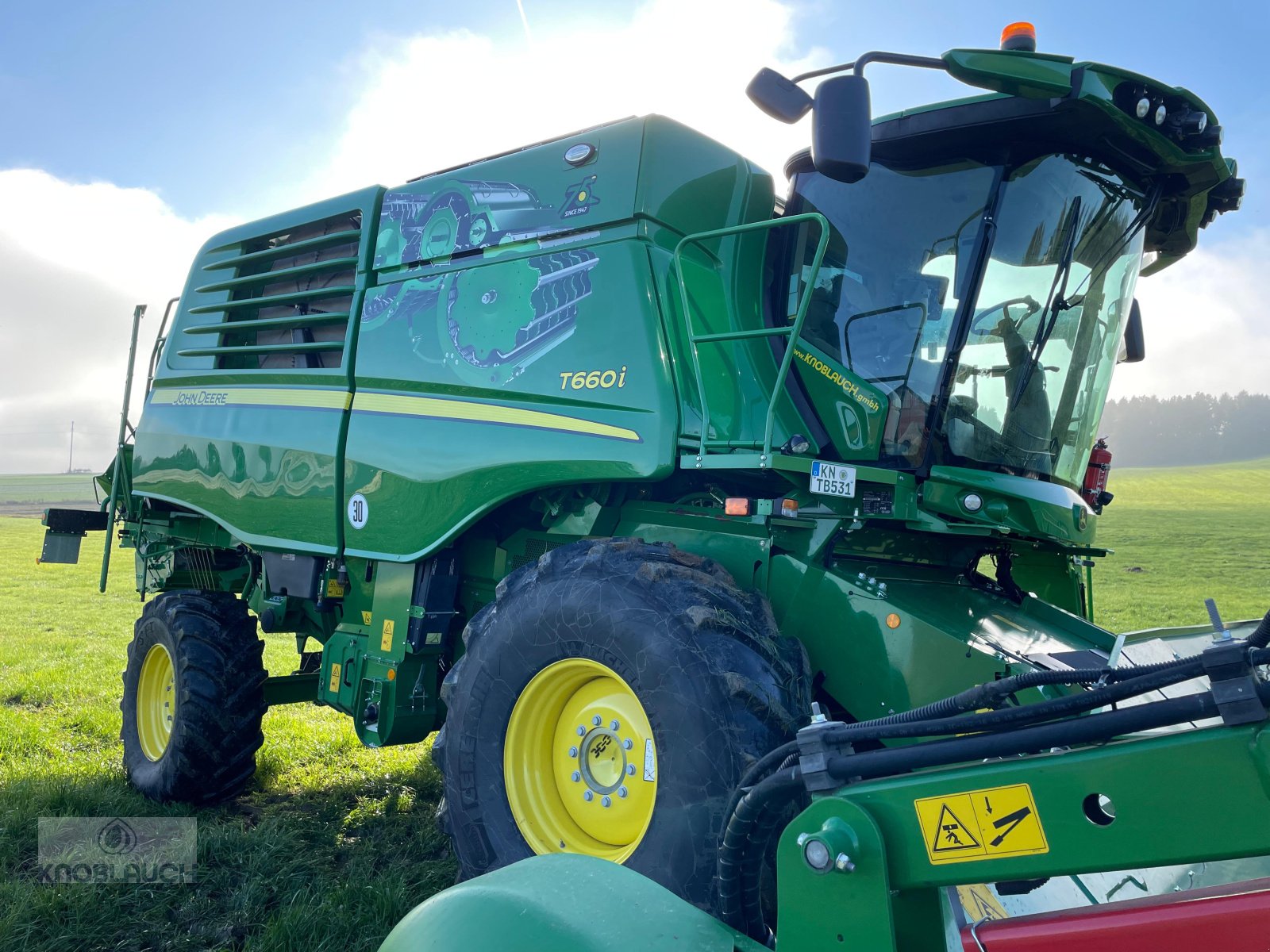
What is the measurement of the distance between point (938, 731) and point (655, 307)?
6.84 ft

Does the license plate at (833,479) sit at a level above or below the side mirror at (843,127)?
below

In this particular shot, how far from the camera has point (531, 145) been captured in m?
4.15

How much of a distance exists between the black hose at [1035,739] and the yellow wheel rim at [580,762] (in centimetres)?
118

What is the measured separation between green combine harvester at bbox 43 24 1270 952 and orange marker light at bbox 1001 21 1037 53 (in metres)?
0.26

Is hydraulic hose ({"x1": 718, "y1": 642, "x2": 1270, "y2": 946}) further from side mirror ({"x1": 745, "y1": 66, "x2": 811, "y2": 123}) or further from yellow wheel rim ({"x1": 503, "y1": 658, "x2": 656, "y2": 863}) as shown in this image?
side mirror ({"x1": 745, "y1": 66, "x2": 811, "y2": 123})

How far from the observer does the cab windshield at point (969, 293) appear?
138 inches

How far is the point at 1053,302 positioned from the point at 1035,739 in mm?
2519

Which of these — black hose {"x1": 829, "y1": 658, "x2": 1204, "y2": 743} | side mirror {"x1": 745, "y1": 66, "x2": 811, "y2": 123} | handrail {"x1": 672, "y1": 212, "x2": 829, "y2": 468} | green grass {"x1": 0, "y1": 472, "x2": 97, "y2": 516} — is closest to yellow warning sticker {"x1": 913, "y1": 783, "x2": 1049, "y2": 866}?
black hose {"x1": 829, "y1": 658, "x2": 1204, "y2": 743}

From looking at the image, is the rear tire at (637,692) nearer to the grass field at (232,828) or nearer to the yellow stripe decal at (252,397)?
the grass field at (232,828)

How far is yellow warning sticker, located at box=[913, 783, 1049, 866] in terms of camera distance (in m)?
1.63

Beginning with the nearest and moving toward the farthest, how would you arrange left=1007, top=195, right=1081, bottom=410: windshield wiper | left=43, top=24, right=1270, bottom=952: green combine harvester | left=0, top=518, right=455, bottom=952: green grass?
1. left=43, top=24, right=1270, bottom=952: green combine harvester
2. left=0, top=518, right=455, bottom=952: green grass
3. left=1007, top=195, right=1081, bottom=410: windshield wiper

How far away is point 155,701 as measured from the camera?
224 inches

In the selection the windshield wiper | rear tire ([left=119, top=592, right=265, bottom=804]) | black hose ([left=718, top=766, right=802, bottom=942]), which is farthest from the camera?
rear tire ([left=119, top=592, right=265, bottom=804])

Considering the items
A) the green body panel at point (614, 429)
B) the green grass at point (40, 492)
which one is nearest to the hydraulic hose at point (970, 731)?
the green body panel at point (614, 429)
